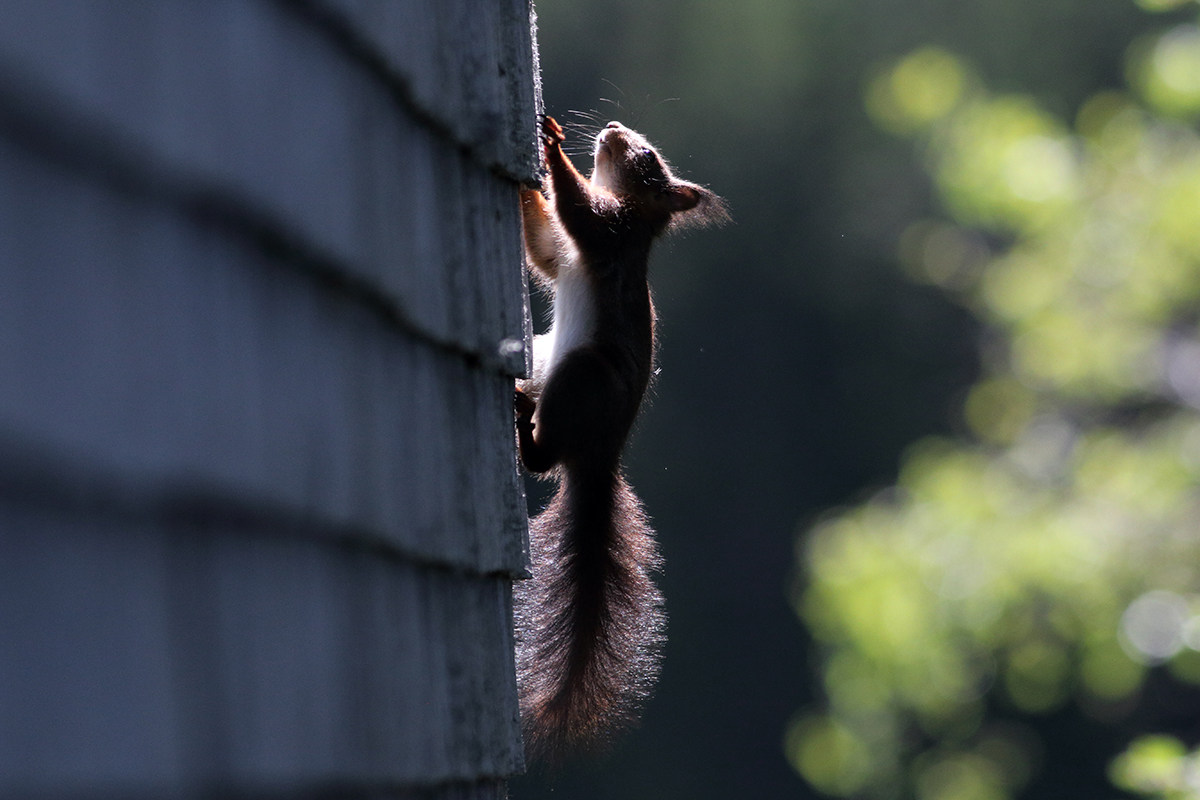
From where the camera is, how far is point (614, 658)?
1930 millimetres

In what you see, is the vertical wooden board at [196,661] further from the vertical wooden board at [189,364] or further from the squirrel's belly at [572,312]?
the squirrel's belly at [572,312]

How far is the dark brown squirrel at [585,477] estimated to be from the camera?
186 centimetres

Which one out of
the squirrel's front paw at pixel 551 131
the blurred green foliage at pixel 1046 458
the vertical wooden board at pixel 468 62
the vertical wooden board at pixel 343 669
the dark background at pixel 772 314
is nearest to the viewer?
the vertical wooden board at pixel 343 669

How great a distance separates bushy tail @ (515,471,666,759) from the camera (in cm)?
183

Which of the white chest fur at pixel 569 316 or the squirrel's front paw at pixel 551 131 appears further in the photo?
the white chest fur at pixel 569 316

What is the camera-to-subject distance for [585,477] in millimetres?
2188

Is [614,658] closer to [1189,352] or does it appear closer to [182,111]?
[182,111]

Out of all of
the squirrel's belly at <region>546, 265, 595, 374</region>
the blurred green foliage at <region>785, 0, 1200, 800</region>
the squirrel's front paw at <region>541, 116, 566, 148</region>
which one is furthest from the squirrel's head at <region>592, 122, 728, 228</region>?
the blurred green foliage at <region>785, 0, 1200, 800</region>

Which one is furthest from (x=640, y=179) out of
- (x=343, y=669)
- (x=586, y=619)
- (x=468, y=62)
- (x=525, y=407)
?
(x=343, y=669)

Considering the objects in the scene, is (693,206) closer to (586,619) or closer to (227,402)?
(586,619)

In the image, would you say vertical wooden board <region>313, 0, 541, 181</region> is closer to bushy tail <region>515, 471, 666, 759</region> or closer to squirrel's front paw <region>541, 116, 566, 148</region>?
squirrel's front paw <region>541, 116, 566, 148</region>

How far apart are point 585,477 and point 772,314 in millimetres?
15680

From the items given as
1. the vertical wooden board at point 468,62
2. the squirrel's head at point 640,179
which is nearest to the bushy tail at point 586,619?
the vertical wooden board at point 468,62

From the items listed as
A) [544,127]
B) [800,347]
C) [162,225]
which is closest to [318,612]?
[162,225]
